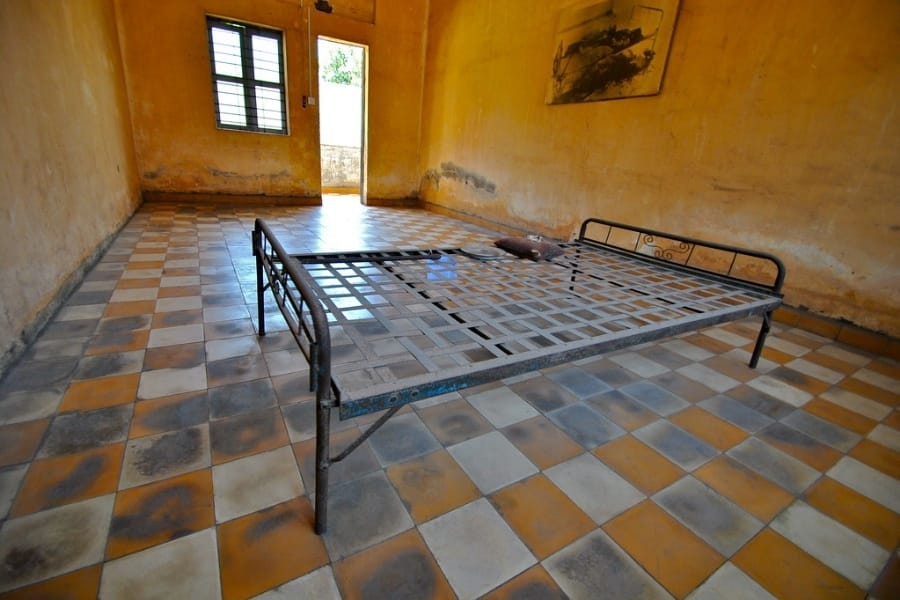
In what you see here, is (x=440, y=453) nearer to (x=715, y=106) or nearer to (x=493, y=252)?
(x=493, y=252)

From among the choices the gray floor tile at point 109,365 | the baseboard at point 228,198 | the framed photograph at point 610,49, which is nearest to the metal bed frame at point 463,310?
the gray floor tile at point 109,365

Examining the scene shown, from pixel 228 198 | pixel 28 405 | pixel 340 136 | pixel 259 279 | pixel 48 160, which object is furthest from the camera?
pixel 340 136

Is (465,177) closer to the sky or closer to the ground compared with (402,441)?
closer to the sky

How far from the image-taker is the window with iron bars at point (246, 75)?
6070 mm

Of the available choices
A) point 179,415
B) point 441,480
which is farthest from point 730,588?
point 179,415

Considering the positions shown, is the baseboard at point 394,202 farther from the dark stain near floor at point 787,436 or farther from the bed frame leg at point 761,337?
the dark stain near floor at point 787,436

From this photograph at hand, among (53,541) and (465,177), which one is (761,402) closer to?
(53,541)

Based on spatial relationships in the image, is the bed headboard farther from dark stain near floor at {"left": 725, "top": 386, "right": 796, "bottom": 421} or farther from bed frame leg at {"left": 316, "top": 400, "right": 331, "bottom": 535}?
bed frame leg at {"left": 316, "top": 400, "right": 331, "bottom": 535}

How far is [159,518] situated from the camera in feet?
3.79

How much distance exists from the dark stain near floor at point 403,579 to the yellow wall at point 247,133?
697cm

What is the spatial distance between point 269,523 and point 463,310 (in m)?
1.05

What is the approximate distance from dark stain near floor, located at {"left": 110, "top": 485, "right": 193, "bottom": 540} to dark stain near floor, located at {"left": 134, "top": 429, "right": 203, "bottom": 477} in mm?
118

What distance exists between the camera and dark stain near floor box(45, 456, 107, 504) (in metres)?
1.20

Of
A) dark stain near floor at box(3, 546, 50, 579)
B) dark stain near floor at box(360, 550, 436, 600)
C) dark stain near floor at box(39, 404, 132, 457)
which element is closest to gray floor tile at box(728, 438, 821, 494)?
dark stain near floor at box(360, 550, 436, 600)
